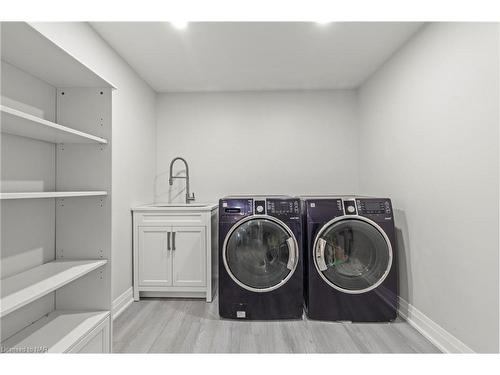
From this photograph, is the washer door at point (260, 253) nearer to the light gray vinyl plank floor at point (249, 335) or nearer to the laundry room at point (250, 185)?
the laundry room at point (250, 185)

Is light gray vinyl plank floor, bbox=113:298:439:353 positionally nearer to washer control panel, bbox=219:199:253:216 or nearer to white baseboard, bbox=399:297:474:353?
white baseboard, bbox=399:297:474:353

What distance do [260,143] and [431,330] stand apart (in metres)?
2.36

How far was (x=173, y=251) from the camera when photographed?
250 centimetres

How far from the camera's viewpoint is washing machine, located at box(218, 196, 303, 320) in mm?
2129

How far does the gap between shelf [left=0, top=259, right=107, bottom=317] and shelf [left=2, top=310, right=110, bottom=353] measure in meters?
0.28

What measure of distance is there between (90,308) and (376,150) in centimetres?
275

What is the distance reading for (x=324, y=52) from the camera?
229 cm

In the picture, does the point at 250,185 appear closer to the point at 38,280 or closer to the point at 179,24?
the point at 179,24

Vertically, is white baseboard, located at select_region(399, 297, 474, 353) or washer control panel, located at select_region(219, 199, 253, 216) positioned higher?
washer control panel, located at select_region(219, 199, 253, 216)

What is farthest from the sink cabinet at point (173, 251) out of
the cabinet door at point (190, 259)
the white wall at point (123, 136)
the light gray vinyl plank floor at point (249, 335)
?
the light gray vinyl plank floor at point (249, 335)

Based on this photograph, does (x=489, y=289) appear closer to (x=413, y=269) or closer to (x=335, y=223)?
(x=413, y=269)

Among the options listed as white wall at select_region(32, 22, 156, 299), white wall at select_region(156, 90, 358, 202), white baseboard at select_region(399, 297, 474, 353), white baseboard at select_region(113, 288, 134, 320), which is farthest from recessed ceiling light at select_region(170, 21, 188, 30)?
white baseboard at select_region(399, 297, 474, 353)

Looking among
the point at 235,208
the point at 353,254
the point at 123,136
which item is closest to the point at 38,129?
the point at 123,136
